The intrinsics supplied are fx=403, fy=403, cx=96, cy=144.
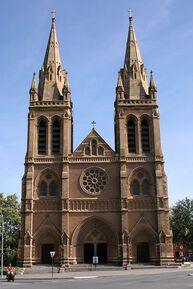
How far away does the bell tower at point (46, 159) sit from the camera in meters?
48.9

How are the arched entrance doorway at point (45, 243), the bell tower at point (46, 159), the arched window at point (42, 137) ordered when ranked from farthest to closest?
the arched window at point (42, 137) < the bell tower at point (46, 159) < the arched entrance doorway at point (45, 243)

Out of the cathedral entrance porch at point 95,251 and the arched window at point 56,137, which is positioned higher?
the arched window at point 56,137

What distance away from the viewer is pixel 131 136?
5388cm

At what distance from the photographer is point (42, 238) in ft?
161

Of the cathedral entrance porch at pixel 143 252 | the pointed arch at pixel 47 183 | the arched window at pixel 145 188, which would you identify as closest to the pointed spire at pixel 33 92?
the pointed arch at pixel 47 183

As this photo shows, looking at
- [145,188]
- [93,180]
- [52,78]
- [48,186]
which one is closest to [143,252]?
[145,188]

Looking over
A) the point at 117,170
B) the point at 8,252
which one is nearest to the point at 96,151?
the point at 117,170

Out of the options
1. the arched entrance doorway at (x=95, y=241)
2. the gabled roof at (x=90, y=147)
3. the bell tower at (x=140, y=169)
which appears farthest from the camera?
the gabled roof at (x=90, y=147)

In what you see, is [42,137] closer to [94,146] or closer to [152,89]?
[94,146]

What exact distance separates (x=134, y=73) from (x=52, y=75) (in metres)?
11.6

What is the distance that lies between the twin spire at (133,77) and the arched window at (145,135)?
379 centimetres

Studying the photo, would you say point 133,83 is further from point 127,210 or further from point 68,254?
point 68,254

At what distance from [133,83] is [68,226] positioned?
21.8 metres

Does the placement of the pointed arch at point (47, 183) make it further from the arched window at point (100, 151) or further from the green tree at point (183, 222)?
the green tree at point (183, 222)
